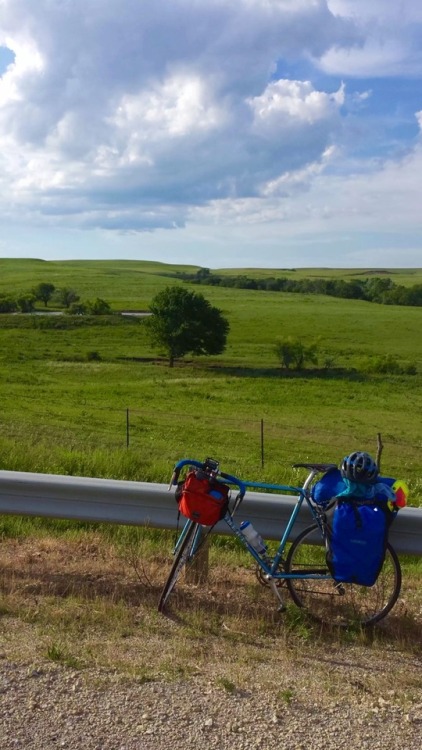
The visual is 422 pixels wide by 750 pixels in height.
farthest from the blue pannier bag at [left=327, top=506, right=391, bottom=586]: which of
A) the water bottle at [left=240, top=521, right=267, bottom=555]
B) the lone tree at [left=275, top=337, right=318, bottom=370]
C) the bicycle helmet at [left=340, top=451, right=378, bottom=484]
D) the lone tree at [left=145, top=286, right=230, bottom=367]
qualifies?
the lone tree at [left=145, top=286, right=230, bottom=367]

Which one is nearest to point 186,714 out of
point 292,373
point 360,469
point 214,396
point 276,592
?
point 276,592

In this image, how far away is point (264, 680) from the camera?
11.5ft

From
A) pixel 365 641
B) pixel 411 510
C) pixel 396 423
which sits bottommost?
pixel 396 423

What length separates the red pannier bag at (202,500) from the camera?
4.20 m

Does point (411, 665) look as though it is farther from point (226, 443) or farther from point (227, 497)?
point (226, 443)

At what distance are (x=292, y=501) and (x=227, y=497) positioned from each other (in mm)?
527

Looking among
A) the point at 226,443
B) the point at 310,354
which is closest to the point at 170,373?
the point at 310,354

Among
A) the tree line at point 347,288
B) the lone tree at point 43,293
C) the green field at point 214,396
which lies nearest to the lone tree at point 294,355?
the green field at point 214,396

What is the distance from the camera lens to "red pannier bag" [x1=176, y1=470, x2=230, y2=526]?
165 inches

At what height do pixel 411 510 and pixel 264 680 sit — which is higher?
pixel 411 510

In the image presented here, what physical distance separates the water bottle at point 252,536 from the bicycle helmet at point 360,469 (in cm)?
63

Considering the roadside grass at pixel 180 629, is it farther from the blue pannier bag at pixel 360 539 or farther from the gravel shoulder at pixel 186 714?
the blue pannier bag at pixel 360 539

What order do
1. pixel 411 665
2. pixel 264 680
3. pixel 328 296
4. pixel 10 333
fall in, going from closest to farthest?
1. pixel 264 680
2. pixel 411 665
3. pixel 10 333
4. pixel 328 296

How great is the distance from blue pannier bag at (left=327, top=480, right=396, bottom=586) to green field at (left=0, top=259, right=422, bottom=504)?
3.84 m
